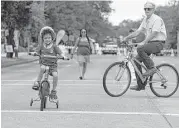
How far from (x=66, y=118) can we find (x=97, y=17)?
270 feet

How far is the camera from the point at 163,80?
435 inches

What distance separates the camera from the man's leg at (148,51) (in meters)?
10.7

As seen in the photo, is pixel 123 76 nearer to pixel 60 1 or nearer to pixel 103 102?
pixel 103 102

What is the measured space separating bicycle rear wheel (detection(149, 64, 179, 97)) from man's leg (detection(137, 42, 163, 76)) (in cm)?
22

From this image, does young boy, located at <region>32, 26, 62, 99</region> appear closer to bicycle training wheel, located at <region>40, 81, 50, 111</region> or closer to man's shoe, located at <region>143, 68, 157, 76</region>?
bicycle training wheel, located at <region>40, 81, 50, 111</region>

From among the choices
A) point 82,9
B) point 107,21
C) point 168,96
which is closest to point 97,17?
point 107,21

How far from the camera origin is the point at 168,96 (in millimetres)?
11062

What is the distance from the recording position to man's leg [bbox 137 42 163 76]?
35.2ft

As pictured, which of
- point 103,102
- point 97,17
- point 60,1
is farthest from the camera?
point 97,17

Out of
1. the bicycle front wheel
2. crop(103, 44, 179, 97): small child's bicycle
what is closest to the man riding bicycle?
crop(103, 44, 179, 97): small child's bicycle

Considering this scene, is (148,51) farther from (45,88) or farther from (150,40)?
(45,88)

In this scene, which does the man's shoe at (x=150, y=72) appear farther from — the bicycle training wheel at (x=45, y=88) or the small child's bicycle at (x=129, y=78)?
the bicycle training wheel at (x=45, y=88)

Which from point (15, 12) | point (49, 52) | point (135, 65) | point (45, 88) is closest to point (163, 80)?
point (135, 65)

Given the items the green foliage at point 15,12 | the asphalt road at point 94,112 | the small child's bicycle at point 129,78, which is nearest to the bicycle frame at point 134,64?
the small child's bicycle at point 129,78
